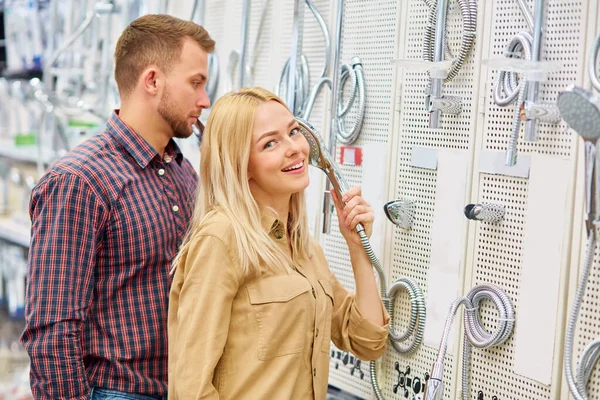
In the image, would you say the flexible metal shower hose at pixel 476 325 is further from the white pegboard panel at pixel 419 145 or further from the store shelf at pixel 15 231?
the store shelf at pixel 15 231

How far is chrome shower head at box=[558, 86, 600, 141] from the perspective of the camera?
158cm

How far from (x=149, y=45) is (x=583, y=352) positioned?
1459 millimetres

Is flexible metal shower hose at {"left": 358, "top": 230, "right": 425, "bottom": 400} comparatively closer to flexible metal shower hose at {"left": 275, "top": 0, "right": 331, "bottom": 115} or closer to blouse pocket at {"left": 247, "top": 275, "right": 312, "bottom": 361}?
blouse pocket at {"left": 247, "top": 275, "right": 312, "bottom": 361}

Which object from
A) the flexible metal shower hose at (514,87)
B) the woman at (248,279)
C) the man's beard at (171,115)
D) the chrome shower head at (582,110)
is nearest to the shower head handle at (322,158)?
the woman at (248,279)

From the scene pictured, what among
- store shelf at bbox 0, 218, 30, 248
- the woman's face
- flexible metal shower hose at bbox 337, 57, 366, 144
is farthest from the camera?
store shelf at bbox 0, 218, 30, 248

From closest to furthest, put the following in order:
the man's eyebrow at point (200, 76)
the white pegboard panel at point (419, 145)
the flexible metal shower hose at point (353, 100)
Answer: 1. the white pegboard panel at point (419, 145)
2. the man's eyebrow at point (200, 76)
3. the flexible metal shower hose at point (353, 100)

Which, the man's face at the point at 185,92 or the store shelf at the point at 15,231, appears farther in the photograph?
the store shelf at the point at 15,231

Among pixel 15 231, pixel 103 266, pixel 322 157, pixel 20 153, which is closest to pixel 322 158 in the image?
pixel 322 157

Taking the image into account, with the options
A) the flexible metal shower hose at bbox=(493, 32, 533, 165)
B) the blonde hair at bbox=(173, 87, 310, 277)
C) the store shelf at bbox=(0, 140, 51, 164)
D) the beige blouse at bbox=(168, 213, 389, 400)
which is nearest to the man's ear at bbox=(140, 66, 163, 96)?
the blonde hair at bbox=(173, 87, 310, 277)

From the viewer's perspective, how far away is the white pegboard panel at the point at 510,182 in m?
1.93

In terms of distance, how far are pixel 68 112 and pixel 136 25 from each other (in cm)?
181

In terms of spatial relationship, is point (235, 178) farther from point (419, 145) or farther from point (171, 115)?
point (419, 145)

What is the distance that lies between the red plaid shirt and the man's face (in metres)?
0.11

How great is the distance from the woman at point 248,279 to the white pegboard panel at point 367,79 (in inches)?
17.7
